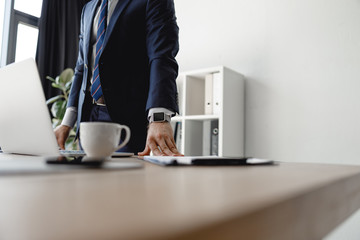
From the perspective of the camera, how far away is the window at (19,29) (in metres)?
3.58

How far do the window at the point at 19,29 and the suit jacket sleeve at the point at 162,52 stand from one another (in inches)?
113

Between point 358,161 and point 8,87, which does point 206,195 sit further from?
point 358,161

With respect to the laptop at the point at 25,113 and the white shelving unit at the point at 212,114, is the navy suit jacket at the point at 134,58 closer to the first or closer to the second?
the laptop at the point at 25,113

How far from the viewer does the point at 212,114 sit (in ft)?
8.17

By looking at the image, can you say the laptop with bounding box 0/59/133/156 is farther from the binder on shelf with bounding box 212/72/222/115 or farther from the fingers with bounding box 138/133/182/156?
the binder on shelf with bounding box 212/72/222/115

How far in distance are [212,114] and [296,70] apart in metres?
0.76

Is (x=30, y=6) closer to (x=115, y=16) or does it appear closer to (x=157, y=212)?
(x=115, y=16)

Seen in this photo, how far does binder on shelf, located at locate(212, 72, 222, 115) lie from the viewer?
2.43m

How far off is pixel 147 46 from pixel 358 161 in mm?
1664

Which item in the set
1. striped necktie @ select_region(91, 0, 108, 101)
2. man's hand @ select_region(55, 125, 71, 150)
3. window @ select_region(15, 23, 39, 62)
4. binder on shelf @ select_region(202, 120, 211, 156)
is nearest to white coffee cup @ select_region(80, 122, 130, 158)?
striped necktie @ select_region(91, 0, 108, 101)

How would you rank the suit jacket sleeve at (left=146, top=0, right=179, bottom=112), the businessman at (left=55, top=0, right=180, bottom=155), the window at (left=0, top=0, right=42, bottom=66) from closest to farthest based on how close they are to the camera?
the suit jacket sleeve at (left=146, top=0, right=179, bottom=112)
the businessman at (left=55, top=0, right=180, bottom=155)
the window at (left=0, top=0, right=42, bottom=66)

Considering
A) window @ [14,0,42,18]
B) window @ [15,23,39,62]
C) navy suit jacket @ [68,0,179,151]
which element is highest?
window @ [14,0,42,18]

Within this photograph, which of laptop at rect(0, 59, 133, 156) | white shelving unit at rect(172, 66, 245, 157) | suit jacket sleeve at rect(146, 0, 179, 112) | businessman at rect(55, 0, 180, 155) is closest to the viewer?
laptop at rect(0, 59, 133, 156)

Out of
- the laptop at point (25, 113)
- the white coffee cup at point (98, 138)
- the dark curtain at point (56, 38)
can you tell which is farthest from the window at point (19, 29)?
the white coffee cup at point (98, 138)
